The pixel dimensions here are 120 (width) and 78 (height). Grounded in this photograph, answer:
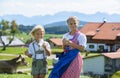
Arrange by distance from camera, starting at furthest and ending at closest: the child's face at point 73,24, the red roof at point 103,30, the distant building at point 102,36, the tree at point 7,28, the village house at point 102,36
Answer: the tree at point 7,28 < the red roof at point 103,30 < the distant building at point 102,36 < the village house at point 102,36 < the child's face at point 73,24

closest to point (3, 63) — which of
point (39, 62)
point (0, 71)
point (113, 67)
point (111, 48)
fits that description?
point (0, 71)

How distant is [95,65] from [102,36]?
38.9 metres

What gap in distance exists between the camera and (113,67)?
43.8 meters

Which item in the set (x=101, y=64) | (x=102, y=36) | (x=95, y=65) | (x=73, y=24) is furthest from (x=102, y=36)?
(x=73, y=24)

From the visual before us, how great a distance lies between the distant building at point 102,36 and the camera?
260 feet

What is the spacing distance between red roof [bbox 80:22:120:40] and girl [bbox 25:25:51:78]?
72.6m

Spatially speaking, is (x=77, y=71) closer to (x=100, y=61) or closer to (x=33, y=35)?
(x=33, y=35)

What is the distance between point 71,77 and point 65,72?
0.56 feet

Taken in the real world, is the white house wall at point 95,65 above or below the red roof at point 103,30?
above

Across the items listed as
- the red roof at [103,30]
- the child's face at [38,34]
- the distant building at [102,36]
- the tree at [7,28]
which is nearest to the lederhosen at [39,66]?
the child's face at [38,34]

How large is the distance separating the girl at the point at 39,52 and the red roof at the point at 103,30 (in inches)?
2860

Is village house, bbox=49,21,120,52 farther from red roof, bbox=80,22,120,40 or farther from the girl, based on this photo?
the girl

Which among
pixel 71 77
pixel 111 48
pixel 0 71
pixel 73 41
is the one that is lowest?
pixel 111 48

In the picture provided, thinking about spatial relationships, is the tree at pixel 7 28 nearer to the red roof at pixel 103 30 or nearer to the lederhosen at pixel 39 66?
the red roof at pixel 103 30
